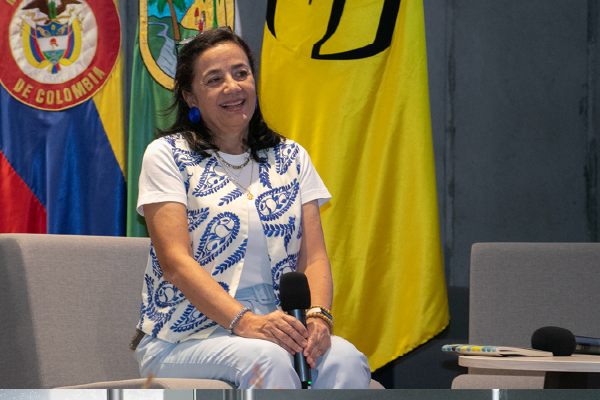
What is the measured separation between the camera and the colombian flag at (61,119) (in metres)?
2.75

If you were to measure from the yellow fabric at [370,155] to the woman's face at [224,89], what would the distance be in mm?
827

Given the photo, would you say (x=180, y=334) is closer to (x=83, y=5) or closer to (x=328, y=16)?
(x=328, y=16)

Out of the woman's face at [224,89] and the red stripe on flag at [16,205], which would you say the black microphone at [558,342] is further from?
the red stripe on flag at [16,205]

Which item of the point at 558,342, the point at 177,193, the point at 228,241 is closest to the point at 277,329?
the point at 228,241

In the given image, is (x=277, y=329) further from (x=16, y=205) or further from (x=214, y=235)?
(x=16, y=205)

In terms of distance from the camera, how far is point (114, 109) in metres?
2.81

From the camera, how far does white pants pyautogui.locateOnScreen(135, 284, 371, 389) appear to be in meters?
1.40

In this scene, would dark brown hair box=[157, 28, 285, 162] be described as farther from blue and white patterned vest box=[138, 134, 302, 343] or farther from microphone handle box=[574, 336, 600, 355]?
microphone handle box=[574, 336, 600, 355]

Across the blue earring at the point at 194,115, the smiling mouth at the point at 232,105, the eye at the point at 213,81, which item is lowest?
the blue earring at the point at 194,115

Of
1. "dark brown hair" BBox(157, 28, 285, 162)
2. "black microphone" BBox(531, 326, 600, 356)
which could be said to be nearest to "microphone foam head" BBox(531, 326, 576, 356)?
"black microphone" BBox(531, 326, 600, 356)

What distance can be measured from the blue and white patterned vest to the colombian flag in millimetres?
1128

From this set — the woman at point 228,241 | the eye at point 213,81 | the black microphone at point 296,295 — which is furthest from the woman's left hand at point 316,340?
the eye at point 213,81

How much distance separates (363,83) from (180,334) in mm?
1500

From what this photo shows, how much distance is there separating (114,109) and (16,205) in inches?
24.8
